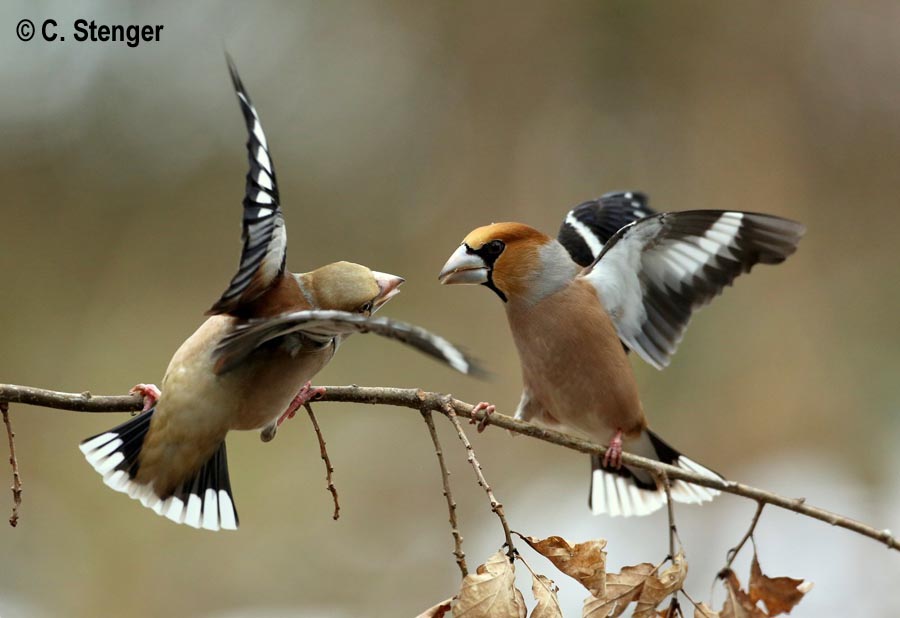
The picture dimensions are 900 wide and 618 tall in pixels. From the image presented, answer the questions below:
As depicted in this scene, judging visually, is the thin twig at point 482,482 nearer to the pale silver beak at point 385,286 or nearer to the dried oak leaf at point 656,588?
the dried oak leaf at point 656,588

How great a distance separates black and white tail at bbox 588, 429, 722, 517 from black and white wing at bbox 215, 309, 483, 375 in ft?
3.76

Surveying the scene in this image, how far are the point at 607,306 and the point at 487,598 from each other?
134 centimetres

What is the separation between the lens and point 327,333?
78.7 inches

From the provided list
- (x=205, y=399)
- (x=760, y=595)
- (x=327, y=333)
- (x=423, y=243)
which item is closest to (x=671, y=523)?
(x=760, y=595)

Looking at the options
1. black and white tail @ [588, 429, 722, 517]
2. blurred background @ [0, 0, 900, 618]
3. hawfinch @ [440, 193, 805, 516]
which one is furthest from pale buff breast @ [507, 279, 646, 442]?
blurred background @ [0, 0, 900, 618]

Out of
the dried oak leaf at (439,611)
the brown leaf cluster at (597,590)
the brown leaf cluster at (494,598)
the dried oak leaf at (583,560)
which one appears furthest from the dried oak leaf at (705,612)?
the dried oak leaf at (439,611)

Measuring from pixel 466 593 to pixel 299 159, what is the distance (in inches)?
249

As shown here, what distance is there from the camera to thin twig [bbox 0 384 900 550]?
1.79 meters

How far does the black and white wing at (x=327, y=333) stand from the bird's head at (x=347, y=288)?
0.09 m

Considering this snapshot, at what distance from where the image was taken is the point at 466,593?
1.65m

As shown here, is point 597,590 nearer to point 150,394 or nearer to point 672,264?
point 150,394

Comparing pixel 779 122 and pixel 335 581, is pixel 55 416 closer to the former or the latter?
pixel 335 581

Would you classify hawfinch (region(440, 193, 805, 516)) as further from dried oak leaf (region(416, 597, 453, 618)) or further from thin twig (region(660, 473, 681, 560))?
dried oak leaf (region(416, 597, 453, 618))

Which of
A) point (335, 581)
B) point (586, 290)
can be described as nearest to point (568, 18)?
point (335, 581)
